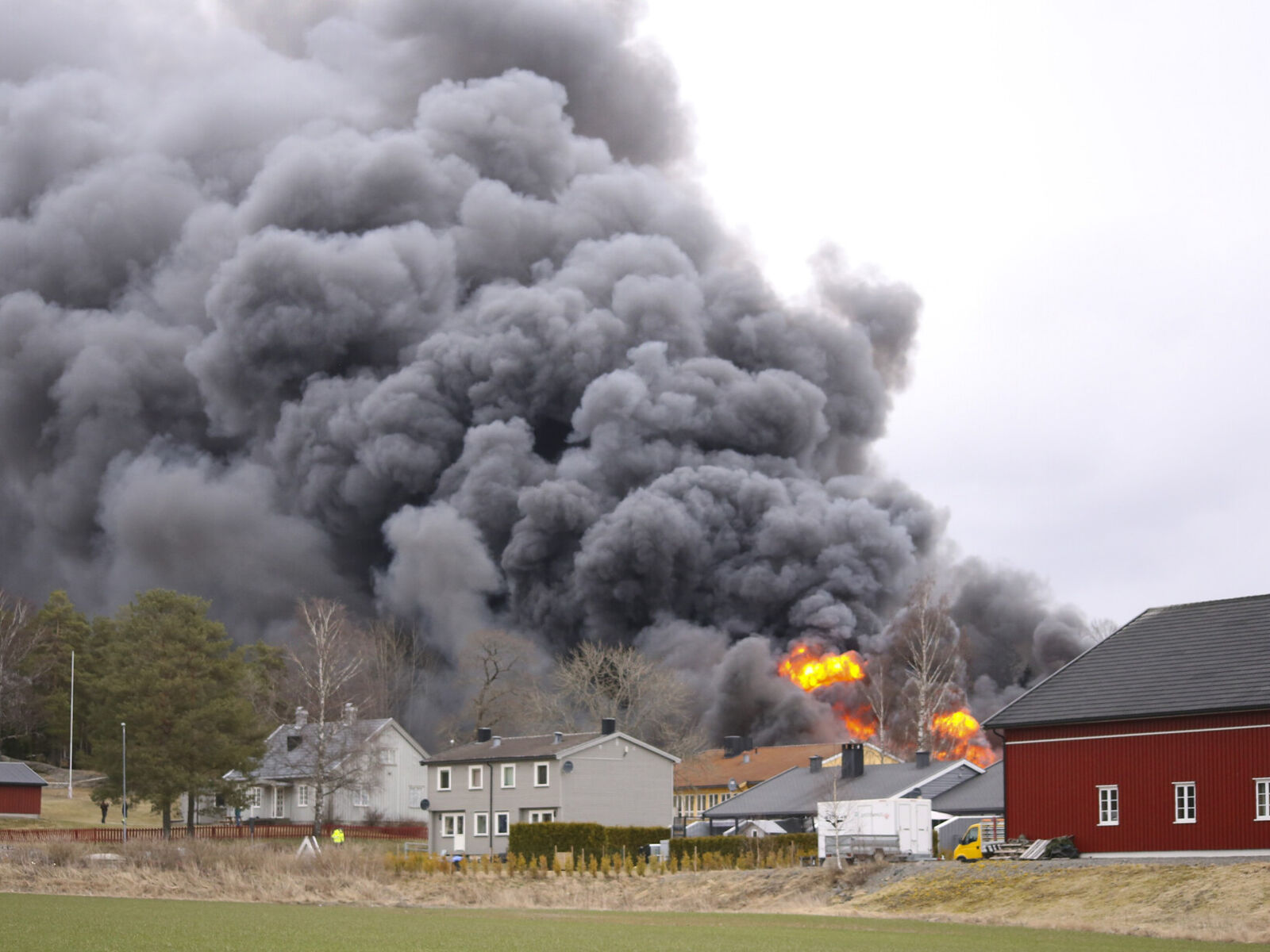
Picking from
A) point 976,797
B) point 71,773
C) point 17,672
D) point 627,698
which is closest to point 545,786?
point 627,698

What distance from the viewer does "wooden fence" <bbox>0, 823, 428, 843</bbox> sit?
150 feet

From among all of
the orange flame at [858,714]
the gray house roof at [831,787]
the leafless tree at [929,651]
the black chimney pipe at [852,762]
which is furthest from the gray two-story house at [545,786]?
the orange flame at [858,714]

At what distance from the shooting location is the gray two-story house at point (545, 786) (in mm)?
52719

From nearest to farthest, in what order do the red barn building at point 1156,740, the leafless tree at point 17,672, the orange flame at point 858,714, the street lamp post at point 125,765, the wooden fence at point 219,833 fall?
the red barn building at point 1156,740
the wooden fence at point 219,833
the street lamp post at point 125,765
the orange flame at point 858,714
the leafless tree at point 17,672

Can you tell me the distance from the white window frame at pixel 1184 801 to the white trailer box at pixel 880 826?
731 centimetres

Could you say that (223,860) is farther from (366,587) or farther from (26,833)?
(366,587)

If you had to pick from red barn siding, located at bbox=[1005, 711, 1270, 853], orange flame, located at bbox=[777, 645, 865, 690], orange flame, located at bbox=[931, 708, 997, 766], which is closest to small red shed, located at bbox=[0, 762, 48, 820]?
orange flame, located at bbox=[777, 645, 865, 690]

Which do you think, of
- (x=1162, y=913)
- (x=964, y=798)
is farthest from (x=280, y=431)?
(x=1162, y=913)

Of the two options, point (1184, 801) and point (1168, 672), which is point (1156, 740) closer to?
point (1184, 801)

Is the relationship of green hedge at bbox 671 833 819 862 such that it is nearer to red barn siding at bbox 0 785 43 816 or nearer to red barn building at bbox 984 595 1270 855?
red barn building at bbox 984 595 1270 855

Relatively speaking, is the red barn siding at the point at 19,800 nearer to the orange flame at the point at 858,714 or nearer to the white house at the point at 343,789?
the white house at the point at 343,789

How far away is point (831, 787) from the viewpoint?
5209 centimetres

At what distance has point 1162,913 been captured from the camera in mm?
26031

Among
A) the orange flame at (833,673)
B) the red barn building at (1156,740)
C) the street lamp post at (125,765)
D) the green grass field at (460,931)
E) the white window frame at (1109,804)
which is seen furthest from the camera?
the orange flame at (833,673)
